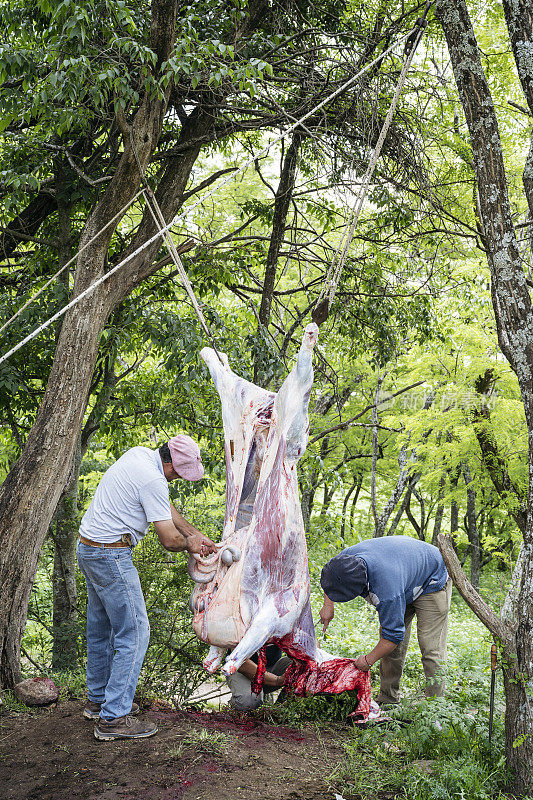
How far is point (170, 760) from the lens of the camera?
11.7 ft

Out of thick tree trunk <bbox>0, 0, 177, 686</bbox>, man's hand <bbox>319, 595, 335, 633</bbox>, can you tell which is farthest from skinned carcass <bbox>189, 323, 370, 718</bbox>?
thick tree trunk <bbox>0, 0, 177, 686</bbox>

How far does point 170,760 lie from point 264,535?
1.30 meters

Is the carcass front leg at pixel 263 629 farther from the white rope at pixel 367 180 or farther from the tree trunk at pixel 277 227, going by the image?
the tree trunk at pixel 277 227

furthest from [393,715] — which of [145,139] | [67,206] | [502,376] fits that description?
[502,376]

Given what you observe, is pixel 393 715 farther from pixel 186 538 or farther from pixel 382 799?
pixel 186 538

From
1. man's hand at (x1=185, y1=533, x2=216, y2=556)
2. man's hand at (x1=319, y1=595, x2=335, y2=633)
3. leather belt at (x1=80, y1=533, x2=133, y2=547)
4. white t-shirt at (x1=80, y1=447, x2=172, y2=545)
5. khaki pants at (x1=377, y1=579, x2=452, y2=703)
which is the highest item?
white t-shirt at (x1=80, y1=447, x2=172, y2=545)

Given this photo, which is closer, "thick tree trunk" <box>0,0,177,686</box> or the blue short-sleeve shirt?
the blue short-sleeve shirt

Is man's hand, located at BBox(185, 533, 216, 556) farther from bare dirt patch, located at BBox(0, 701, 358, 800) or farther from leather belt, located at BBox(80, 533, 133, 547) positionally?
bare dirt patch, located at BBox(0, 701, 358, 800)

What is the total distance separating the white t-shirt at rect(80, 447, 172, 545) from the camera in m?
3.86

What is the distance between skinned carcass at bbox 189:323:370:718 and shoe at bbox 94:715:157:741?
524mm

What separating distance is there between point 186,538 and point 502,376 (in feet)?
21.8

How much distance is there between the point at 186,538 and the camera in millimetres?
4117

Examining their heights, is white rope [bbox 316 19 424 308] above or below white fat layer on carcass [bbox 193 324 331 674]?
above

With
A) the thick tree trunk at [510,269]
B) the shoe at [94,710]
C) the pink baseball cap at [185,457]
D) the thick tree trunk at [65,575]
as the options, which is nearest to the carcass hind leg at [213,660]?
the shoe at [94,710]
